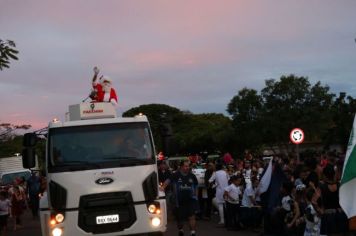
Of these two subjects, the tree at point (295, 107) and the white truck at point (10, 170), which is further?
the tree at point (295, 107)

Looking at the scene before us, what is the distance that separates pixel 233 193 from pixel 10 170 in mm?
28396

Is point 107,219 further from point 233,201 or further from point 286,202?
point 233,201

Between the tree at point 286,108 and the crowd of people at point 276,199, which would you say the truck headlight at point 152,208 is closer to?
the crowd of people at point 276,199

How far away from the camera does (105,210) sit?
11.1m

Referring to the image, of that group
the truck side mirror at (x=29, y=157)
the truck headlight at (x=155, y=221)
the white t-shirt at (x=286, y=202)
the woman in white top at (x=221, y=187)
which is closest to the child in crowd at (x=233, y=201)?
the woman in white top at (x=221, y=187)

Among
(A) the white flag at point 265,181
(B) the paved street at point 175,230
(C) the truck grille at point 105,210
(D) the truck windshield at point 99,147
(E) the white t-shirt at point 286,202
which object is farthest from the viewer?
(B) the paved street at point 175,230

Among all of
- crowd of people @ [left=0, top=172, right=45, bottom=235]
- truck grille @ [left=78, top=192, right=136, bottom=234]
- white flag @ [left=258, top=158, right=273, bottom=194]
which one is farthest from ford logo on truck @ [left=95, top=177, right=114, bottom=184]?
crowd of people @ [left=0, top=172, right=45, bottom=235]

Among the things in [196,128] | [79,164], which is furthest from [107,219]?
[196,128]

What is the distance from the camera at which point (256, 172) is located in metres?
17.2

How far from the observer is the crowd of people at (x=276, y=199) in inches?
470

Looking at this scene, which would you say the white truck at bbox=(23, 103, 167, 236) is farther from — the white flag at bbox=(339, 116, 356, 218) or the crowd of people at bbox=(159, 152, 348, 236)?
the white flag at bbox=(339, 116, 356, 218)

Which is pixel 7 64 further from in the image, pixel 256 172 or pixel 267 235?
pixel 256 172

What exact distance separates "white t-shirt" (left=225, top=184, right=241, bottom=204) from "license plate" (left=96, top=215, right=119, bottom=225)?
218 inches

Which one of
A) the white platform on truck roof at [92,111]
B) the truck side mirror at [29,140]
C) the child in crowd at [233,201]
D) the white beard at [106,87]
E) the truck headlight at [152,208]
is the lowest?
the child in crowd at [233,201]
